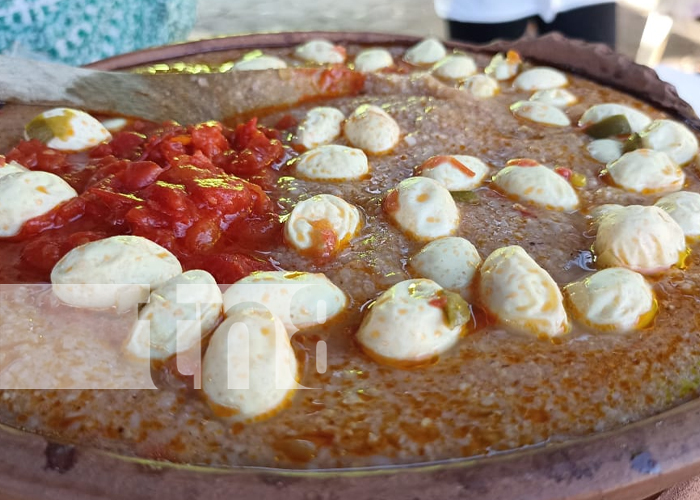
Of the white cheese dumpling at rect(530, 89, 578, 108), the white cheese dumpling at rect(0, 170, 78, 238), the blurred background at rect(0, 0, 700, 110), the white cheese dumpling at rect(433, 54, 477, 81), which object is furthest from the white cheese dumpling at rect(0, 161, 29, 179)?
the white cheese dumpling at rect(530, 89, 578, 108)

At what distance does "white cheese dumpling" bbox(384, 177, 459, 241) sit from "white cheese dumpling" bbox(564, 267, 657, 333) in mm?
316

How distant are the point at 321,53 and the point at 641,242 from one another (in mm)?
1474

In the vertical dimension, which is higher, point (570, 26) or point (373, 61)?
point (373, 61)

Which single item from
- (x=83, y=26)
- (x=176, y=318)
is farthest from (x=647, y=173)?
(x=83, y=26)

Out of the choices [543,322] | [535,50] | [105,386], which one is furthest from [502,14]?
[105,386]

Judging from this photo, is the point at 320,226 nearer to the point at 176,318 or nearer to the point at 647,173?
the point at 176,318

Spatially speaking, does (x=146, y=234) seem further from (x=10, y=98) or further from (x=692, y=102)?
(x=692, y=102)

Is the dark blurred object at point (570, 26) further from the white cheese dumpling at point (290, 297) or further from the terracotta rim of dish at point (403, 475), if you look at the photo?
the terracotta rim of dish at point (403, 475)

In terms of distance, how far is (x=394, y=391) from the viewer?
1.00 m

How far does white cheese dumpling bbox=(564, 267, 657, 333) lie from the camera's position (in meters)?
1.10

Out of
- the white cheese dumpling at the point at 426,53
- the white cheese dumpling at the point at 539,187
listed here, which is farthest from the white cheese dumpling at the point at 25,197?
the white cheese dumpling at the point at 426,53

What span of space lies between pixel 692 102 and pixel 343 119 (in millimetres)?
1483

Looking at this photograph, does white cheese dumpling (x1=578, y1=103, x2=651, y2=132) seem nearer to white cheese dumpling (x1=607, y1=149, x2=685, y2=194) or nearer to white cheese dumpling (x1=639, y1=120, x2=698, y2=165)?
white cheese dumpling (x1=639, y1=120, x2=698, y2=165)

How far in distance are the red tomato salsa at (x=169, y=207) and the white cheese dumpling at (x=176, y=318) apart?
0.39 ft
